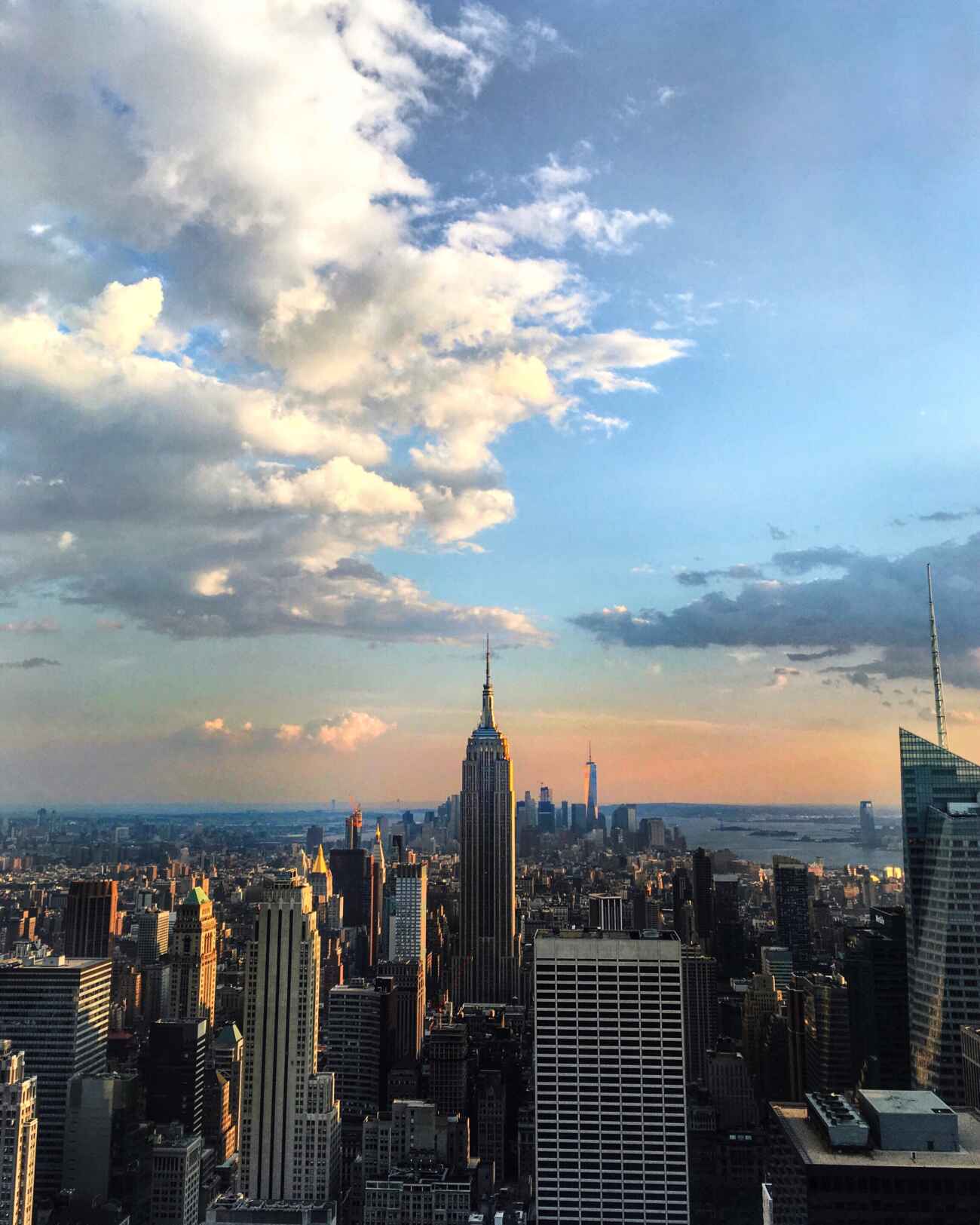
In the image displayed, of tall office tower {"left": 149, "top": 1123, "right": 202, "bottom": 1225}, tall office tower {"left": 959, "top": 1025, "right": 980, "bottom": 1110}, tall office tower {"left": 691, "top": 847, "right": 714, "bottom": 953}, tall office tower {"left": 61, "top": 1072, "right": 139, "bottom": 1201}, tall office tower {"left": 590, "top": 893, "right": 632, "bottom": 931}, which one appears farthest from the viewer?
tall office tower {"left": 691, "top": 847, "right": 714, "bottom": 953}

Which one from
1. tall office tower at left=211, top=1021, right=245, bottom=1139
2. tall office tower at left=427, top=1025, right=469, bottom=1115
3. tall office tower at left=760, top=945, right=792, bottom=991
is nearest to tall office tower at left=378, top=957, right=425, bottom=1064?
tall office tower at left=427, top=1025, right=469, bottom=1115

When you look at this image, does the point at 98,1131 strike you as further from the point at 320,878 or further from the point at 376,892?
the point at 376,892

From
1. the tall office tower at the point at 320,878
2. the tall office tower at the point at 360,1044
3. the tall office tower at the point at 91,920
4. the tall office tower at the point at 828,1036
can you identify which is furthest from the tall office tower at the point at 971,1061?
the tall office tower at the point at 91,920

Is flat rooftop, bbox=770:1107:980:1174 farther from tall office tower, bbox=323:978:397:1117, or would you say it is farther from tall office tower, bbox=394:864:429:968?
tall office tower, bbox=394:864:429:968

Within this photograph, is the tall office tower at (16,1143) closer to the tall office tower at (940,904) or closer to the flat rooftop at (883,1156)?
the flat rooftop at (883,1156)

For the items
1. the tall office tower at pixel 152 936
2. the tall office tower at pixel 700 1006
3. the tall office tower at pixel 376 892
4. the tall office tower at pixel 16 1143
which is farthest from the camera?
the tall office tower at pixel 376 892

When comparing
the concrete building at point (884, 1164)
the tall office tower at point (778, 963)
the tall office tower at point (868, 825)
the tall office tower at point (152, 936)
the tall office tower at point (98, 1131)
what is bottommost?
the tall office tower at point (98, 1131)
